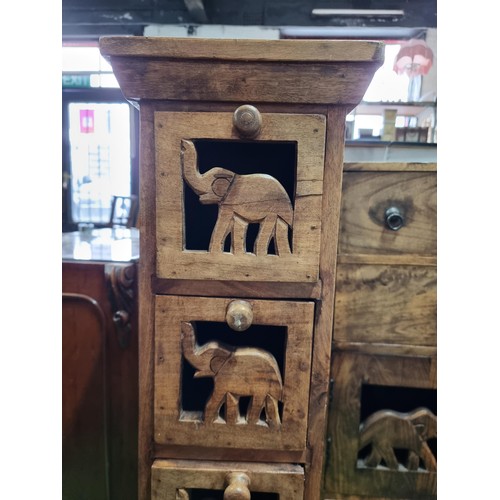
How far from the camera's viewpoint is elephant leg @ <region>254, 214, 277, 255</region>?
59cm

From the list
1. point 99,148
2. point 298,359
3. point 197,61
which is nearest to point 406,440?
point 298,359

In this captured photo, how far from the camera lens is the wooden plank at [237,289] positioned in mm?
617

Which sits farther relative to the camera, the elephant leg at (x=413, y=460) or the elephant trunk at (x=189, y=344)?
the elephant leg at (x=413, y=460)

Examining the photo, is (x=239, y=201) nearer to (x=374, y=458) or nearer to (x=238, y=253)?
(x=238, y=253)

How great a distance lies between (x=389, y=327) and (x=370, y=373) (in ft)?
0.38

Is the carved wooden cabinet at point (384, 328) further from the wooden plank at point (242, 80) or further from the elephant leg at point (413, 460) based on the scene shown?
the wooden plank at point (242, 80)

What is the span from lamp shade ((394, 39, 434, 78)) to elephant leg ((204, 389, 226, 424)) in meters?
3.47

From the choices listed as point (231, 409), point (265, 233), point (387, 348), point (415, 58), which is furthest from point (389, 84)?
point (231, 409)

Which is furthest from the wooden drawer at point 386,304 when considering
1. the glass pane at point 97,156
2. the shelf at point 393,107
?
the glass pane at point 97,156

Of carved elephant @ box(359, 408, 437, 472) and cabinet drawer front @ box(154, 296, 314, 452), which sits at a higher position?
cabinet drawer front @ box(154, 296, 314, 452)

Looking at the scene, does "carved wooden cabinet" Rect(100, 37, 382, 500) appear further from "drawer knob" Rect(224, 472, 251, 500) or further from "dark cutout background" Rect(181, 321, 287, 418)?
"dark cutout background" Rect(181, 321, 287, 418)

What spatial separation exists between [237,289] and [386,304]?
40 centimetres

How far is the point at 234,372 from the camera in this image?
63 centimetres

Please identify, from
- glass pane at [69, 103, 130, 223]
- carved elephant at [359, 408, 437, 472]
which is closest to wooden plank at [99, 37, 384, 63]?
carved elephant at [359, 408, 437, 472]
